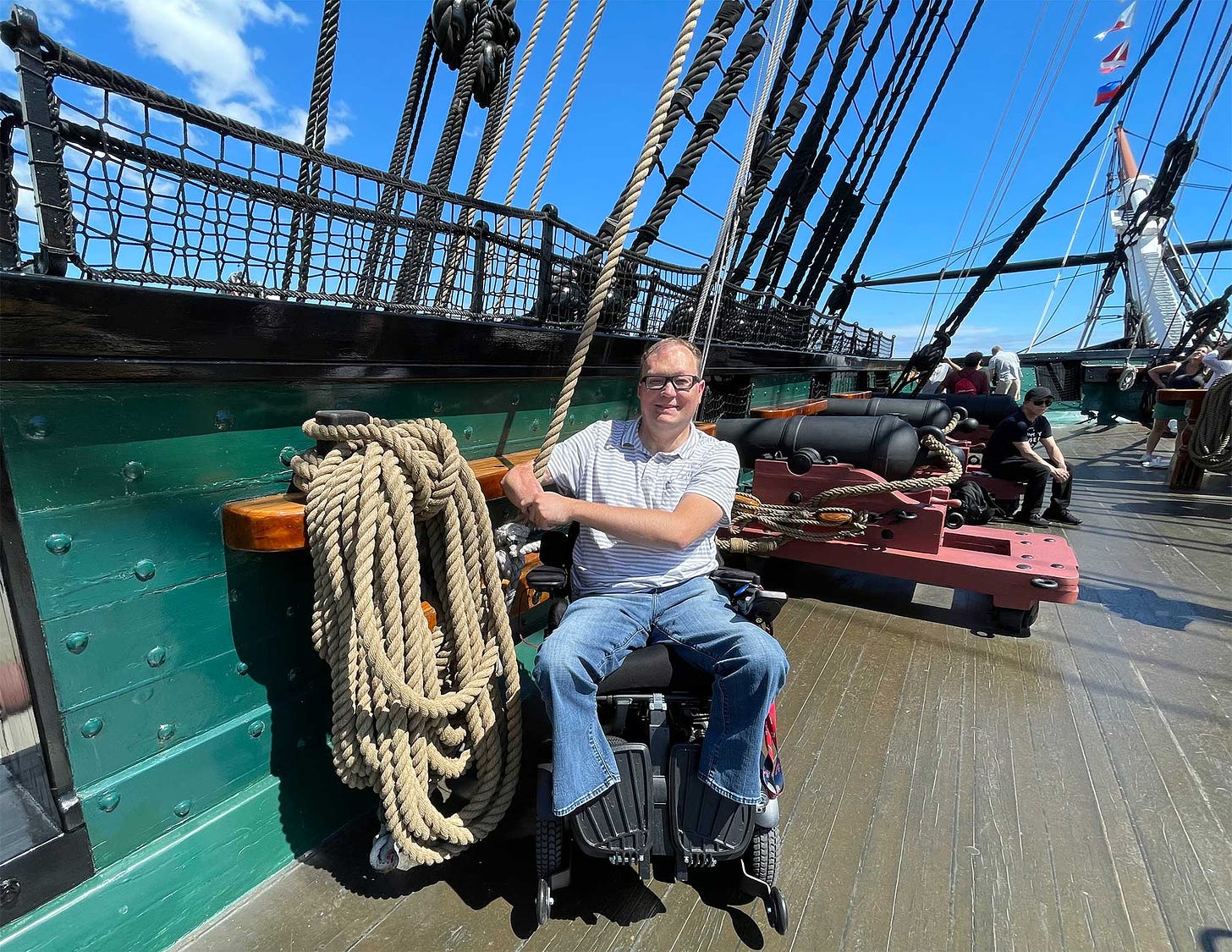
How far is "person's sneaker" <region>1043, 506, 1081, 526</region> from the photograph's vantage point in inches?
213

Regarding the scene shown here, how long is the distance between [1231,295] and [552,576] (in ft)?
41.7

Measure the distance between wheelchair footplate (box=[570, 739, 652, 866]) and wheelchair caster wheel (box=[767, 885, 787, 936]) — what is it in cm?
32

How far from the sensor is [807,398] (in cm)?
776

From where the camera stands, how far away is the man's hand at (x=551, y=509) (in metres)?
1.69

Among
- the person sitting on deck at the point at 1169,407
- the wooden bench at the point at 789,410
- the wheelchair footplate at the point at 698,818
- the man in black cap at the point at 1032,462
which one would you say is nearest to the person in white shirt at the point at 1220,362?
the person sitting on deck at the point at 1169,407

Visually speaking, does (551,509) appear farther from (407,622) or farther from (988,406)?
(988,406)

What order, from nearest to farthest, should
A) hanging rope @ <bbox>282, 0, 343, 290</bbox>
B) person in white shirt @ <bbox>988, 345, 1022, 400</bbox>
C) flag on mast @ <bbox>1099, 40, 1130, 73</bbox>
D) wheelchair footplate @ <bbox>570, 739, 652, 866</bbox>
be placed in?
wheelchair footplate @ <bbox>570, 739, 652, 866</bbox>
hanging rope @ <bbox>282, 0, 343, 290</bbox>
person in white shirt @ <bbox>988, 345, 1022, 400</bbox>
flag on mast @ <bbox>1099, 40, 1130, 73</bbox>

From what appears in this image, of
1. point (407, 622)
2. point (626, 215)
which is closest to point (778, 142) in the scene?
point (626, 215)

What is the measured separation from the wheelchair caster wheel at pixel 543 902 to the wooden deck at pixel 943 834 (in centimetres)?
5

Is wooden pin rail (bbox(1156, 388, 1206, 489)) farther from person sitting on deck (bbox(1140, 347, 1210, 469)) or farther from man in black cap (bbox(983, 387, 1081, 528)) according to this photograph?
man in black cap (bbox(983, 387, 1081, 528))

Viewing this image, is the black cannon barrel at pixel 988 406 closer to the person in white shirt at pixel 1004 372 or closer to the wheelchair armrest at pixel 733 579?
the person in white shirt at pixel 1004 372

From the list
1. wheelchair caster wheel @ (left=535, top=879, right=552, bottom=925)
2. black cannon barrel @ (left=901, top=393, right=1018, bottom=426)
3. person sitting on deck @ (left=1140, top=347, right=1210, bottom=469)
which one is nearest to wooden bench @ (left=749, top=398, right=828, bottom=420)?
black cannon barrel @ (left=901, top=393, right=1018, bottom=426)

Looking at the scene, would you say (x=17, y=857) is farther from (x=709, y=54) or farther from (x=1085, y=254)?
(x=1085, y=254)

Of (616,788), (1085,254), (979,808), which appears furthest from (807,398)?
(1085,254)
